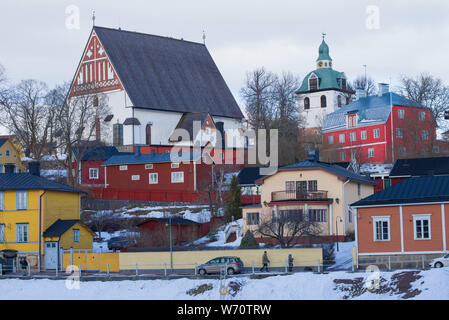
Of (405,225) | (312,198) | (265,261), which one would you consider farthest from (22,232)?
(405,225)

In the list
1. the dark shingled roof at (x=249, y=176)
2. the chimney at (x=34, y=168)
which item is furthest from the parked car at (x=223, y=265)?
the dark shingled roof at (x=249, y=176)

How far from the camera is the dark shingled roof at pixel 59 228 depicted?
49.3m

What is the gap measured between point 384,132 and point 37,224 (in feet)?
136

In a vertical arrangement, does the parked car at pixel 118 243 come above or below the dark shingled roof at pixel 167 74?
below

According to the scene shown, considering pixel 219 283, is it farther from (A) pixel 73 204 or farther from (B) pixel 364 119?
(B) pixel 364 119

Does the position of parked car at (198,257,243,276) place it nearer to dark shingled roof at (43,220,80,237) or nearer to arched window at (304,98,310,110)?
dark shingled roof at (43,220,80,237)

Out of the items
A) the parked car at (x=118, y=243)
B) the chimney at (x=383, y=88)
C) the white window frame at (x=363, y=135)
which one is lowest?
the parked car at (x=118, y=243)

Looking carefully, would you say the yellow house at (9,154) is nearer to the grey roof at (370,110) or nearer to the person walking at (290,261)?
the grey roof at (370,110)

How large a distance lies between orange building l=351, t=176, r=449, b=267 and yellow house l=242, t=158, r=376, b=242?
281 inches

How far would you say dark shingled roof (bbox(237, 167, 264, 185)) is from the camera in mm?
63325

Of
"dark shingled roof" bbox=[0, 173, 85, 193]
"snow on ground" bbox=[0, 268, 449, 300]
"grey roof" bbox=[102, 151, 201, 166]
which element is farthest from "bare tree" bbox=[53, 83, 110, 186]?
"snow on ground" bbox=[0, 268, 449, 300]

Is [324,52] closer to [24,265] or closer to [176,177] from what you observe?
[176,177]

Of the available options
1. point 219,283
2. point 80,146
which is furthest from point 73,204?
point 80,146

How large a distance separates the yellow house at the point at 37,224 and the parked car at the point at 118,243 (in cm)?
150
